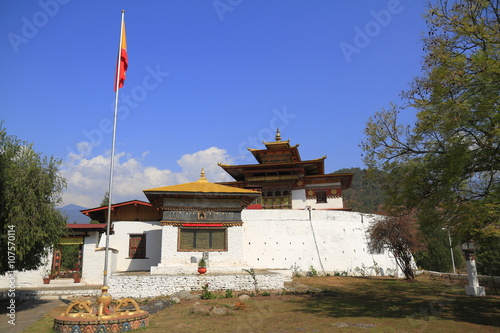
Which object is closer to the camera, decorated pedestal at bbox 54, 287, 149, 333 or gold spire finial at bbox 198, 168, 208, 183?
decorated pedestal at bbox 54, 287, 149, 333

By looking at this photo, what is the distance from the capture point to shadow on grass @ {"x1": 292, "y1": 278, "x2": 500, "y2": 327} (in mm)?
11117

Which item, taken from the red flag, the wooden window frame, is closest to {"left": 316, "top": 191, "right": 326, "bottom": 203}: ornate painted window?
the wooden window frame

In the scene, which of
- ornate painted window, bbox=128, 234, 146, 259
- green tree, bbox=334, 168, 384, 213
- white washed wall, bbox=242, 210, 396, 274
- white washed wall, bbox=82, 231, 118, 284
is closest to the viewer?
white washed wall, bbox=82, 231, 118, 284

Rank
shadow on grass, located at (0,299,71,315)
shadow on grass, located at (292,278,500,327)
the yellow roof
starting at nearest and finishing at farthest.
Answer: shadow on grass, located at (292,278,500,327) < shadow on grass, located at (0,299,71,315) < the yellow roof

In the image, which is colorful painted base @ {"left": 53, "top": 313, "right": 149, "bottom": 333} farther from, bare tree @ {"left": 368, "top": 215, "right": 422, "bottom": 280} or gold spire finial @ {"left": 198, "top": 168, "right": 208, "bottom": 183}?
bare tree @ {"left": 368, "top": 215, "right": 422, "bottom": 280}

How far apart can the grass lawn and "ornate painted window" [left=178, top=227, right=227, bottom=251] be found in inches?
174

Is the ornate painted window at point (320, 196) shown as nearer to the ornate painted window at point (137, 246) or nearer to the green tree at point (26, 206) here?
the ornate painted window at point (137, 246)

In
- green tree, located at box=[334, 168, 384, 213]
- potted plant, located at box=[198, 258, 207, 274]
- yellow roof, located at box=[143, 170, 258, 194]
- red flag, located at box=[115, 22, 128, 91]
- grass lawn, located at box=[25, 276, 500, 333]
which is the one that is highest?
green tree, located at box=[334, 168, 384, 213]

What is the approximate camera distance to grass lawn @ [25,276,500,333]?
977 centimetres

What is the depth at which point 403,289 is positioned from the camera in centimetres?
1761

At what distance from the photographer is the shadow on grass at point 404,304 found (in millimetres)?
11117

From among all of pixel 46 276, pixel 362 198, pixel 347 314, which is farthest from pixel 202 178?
pixel 362 198

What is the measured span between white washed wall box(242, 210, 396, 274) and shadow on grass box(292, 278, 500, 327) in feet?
14.4

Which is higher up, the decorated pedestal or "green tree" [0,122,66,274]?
"green tree" [0,122,66,274]
